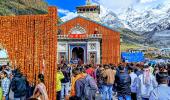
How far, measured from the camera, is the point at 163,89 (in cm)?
651

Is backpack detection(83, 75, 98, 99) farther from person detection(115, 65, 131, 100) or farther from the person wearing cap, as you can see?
the person wearing cap

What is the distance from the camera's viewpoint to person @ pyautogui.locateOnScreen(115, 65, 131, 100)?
14070 millimetres

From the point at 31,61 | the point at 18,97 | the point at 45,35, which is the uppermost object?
the point at 45,35

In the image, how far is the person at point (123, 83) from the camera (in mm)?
14070

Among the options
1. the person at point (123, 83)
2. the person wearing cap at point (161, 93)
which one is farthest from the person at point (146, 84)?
the person wearing cap at point (161, 93)

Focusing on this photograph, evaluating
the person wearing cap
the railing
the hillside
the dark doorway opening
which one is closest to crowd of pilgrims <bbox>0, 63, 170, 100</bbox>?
the person wearing cap

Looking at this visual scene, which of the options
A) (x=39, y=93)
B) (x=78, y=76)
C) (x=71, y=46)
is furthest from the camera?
(x=71, y=46)

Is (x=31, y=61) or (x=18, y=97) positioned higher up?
(x=31, y=61)

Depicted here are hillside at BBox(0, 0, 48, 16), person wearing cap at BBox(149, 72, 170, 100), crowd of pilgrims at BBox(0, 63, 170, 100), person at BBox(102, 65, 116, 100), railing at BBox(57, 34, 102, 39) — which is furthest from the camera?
hillside at BBox(0, 0, 48, 16)

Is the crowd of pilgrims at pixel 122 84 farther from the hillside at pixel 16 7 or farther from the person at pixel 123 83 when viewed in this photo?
the hillside at pixel 16 7

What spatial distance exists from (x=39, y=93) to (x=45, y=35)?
5.19 meters

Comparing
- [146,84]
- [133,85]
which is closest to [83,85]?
[146,84]

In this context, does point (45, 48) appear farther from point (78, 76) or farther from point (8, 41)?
point (78, 76)

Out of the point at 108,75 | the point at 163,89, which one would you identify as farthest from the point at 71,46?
the point at 163,89
